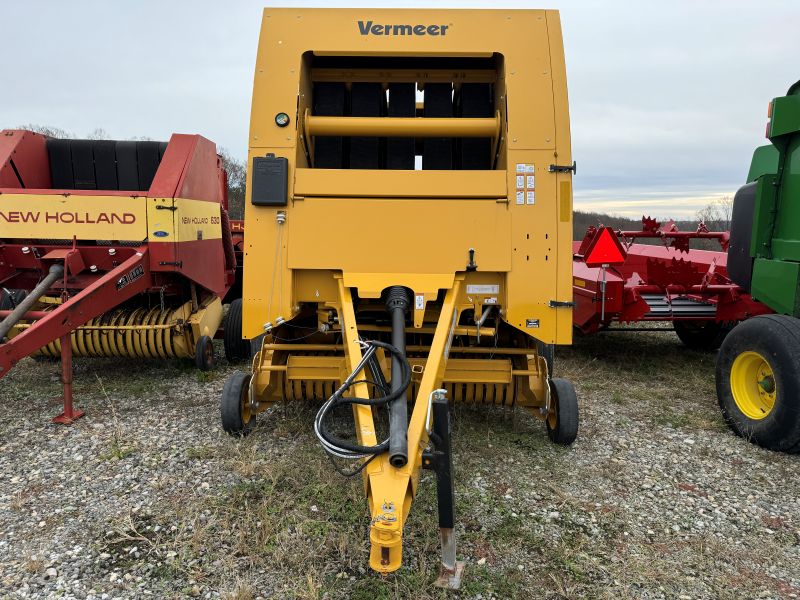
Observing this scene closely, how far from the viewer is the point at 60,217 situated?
Answer: 16.1 ft

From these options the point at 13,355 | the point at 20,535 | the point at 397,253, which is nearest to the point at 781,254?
the point at 397,253

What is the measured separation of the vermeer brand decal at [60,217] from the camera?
16.1 feet

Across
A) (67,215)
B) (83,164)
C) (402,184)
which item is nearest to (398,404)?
(402,184)

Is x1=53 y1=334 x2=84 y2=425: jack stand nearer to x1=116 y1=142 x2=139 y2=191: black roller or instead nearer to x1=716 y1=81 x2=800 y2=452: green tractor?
x1=116 y1=142 x2=139 y2=191: black roller

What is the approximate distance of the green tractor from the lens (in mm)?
3744

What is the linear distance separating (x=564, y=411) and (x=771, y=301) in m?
1.82

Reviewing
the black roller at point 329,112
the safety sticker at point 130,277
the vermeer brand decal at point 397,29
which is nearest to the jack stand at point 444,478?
the black roller at point 329,112

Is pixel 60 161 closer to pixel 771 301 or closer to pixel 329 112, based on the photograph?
pixel 329 112

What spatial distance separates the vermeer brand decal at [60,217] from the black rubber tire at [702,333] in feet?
20.3

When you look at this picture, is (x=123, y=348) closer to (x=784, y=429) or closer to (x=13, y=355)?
(x=13, y=355)

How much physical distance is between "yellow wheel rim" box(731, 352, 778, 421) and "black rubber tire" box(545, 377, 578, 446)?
1.41 metres

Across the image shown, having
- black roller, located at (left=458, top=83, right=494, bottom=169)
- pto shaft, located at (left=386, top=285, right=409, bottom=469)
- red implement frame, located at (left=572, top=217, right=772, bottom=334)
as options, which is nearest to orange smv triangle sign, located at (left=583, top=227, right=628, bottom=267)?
red implement frame, located at (left=572, top=217, right=772, bottom=334)

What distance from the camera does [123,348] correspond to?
17.4 feet

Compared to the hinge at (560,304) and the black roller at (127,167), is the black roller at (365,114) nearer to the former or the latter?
the hinge at (560,304)
